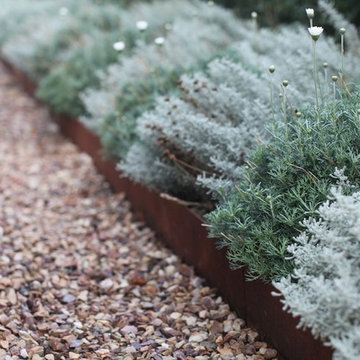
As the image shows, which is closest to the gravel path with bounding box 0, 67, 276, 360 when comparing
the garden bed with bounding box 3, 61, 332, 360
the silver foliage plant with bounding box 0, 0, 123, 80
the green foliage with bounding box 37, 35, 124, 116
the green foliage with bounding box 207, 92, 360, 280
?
the garden bed with bounding box 3, 61, 332, 360

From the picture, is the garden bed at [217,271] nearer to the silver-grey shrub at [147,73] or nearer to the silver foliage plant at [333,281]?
the silver foliage plant at [333,281]

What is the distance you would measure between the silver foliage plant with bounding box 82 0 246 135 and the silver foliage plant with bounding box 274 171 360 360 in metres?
2.34

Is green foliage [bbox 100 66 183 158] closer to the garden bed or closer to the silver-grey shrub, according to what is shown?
the silver-grey shrub

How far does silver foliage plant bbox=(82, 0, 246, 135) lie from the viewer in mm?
4637

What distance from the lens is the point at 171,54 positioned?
4781 mm

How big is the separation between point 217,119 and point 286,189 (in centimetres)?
101

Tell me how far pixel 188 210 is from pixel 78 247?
88cm

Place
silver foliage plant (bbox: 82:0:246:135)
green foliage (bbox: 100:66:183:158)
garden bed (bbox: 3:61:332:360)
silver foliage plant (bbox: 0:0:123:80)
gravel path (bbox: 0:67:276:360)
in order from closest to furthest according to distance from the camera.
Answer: garden bed (bbox: 3:61:332:360) → gravel path (bbox: 0:67:276:360) → green foliage (bbox: 100:66:183:158) → silver foliage plant (bbox: 82:0:246:135) → silver foliage plant (bbox: 0:0:123:80)

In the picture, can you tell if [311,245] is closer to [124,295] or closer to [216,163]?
[216,163]

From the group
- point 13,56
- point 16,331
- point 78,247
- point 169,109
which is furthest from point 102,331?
point 13,56

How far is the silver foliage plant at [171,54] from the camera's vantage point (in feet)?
15.2

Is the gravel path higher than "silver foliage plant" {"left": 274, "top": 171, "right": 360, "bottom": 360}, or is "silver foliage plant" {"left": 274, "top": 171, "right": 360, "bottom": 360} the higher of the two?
"silver foliage plant" {"left": 274, "top": 171, "right": 360, "bottom": 360}

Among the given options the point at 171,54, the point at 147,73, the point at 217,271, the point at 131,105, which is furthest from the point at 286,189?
the point at 171,54

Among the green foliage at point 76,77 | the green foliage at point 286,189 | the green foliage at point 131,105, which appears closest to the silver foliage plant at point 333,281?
the green foliage at point 286,189
